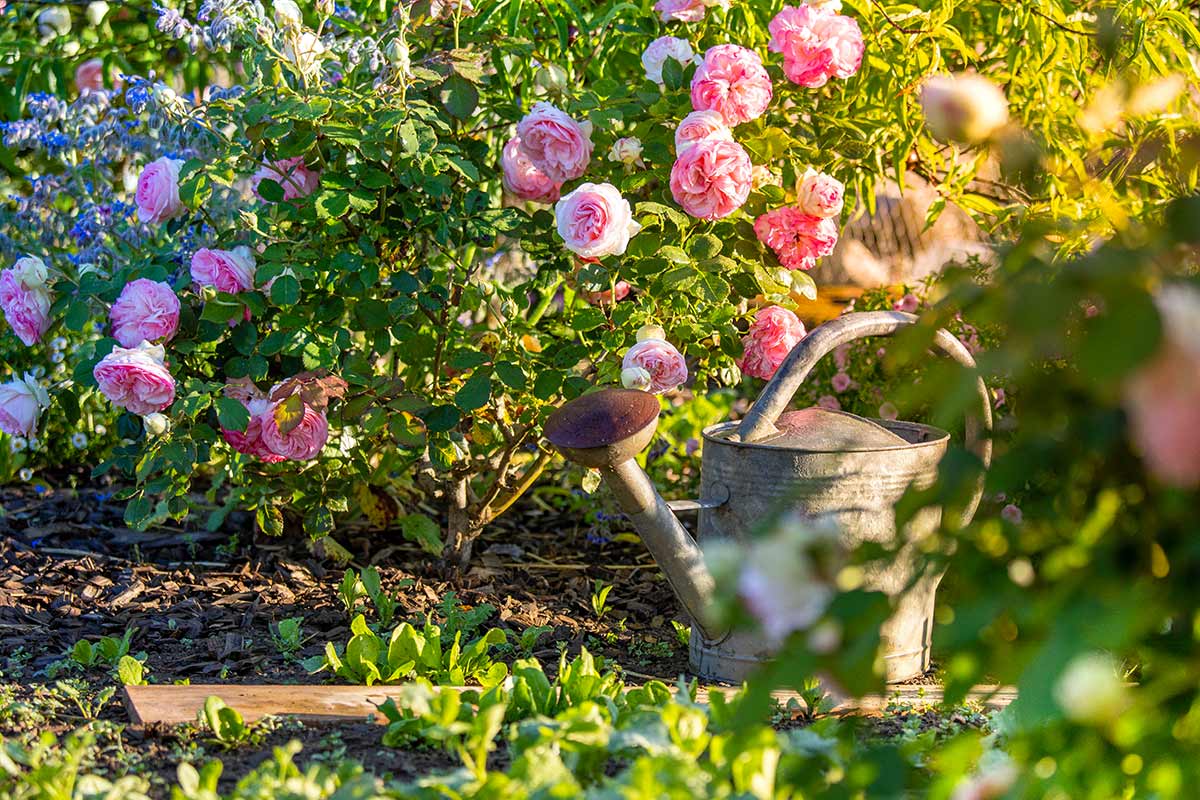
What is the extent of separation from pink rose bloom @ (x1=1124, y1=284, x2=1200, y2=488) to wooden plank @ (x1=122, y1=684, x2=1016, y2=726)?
38.2 inches

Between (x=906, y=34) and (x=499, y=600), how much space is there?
54.9 inches

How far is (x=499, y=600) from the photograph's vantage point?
8.16 ft

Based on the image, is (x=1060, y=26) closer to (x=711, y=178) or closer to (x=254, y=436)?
(x=711, y=178)

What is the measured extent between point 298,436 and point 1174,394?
177cm

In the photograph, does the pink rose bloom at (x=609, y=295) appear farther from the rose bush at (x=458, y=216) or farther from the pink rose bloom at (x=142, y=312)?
the pink rose bloom at (x=142, y=312)

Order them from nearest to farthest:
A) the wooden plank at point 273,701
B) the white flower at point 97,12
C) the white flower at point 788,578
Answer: the white flower at point 788,578, the wooden plank at point 273,701, the white flower at point 97,12

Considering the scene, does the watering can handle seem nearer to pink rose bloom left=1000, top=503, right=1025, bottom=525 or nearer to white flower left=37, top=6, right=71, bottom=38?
pink rose bloom left=1000, top=503, right=1025, bottom=525

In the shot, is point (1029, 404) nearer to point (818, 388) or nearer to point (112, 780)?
point (112, 780)

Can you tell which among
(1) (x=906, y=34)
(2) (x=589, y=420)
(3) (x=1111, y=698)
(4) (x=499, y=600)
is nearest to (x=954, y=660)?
(3) (x=1111, y=698)

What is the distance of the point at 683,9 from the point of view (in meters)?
2.35

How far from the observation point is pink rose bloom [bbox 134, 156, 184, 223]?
226cm

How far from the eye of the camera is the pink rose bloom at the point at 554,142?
A: 2.23 meters

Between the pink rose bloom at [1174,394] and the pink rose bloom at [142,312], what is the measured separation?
1.83m

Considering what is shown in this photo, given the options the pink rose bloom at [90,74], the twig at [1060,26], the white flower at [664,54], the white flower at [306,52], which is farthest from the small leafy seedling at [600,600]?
the pink rose bloom at [90,74]
